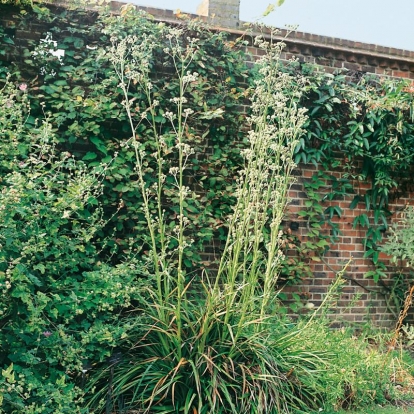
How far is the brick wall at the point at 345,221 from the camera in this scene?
559 centimetres

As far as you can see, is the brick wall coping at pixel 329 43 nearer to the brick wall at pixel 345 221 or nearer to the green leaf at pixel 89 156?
the brick wall at pixel 345 221

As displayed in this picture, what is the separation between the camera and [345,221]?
5816mm

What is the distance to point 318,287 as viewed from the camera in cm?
562

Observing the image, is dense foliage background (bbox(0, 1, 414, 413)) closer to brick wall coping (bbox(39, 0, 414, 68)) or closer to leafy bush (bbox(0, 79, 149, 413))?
leafy bush (bbox(0, 79, 149, 413))

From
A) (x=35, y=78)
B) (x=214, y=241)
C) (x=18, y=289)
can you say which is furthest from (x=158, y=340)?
(x=35, y=78)

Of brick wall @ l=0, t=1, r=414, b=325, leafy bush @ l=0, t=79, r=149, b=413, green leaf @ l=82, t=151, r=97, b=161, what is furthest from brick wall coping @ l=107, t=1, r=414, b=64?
leafy bush @ l=0, t=79, r=149, b=413

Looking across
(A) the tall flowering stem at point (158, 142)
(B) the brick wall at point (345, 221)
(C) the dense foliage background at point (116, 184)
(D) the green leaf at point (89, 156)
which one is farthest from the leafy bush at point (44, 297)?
(B) the brick wall at point (345, 221)

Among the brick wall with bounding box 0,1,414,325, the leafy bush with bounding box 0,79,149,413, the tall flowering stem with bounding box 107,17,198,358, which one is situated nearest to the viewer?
the leafy bush with bounding box 0,79,149,413

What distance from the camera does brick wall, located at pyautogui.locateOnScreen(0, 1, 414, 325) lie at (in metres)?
5.59

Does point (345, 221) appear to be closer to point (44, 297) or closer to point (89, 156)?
point (89, 156)

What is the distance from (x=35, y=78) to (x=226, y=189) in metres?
1.82

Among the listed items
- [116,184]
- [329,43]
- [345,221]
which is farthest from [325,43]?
[116,184]

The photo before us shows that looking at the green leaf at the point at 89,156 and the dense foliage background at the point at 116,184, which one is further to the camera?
the green leaf at the point at 89,156

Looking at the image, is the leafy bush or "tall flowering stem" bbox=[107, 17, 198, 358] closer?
the leafy bush
